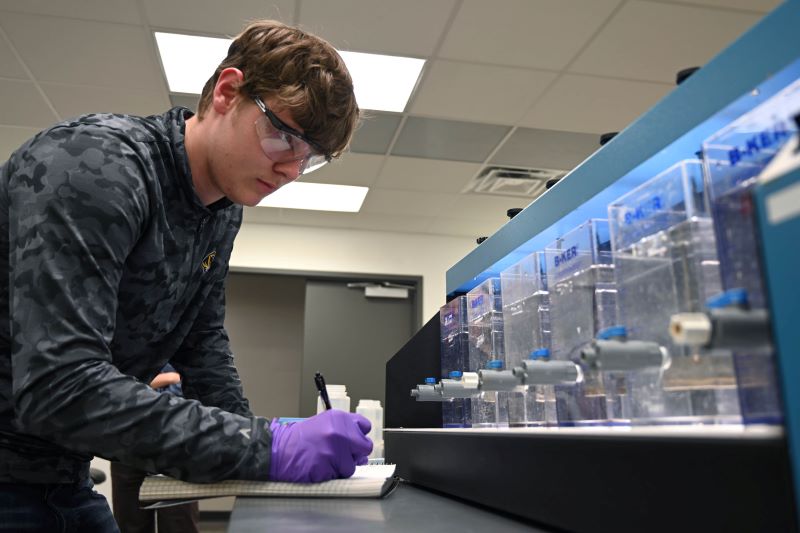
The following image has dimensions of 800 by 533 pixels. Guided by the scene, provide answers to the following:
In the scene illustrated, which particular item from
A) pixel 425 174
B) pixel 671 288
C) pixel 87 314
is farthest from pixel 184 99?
pixel 671 288

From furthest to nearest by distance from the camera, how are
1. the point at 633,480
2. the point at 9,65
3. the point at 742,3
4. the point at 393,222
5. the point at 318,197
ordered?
1. the point at 393,222
2. the point at 318,197
3. the point at 9,65
4. the point at 742,3
5. the point at 633,480

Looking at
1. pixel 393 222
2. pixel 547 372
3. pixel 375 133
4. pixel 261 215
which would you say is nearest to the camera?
pixel 547 372

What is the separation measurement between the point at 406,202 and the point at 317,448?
3763 mm

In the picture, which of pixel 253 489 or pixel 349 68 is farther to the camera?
pixel 349 68

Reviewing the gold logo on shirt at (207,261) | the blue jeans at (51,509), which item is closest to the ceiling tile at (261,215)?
the gold logo on shirt at (207,261)

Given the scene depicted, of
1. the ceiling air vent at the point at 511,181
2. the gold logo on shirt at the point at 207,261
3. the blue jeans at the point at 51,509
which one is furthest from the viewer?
the ceiling air vent at the point at 511,181

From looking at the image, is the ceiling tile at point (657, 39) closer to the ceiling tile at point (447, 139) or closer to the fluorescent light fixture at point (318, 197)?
the ceiling tile at point (447, 139)

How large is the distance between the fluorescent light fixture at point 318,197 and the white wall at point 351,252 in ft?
1.50

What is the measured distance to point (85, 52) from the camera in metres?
2.74

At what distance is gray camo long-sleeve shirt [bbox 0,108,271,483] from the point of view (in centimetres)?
77

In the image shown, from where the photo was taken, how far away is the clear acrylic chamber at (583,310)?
2.58ft

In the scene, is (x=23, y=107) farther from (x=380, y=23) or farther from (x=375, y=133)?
(x=380, y=23)

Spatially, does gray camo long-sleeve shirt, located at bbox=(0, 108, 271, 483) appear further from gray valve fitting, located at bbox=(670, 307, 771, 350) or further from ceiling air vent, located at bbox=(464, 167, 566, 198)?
ceiling air vent, located at bbox=(464, 167, 566, 198)

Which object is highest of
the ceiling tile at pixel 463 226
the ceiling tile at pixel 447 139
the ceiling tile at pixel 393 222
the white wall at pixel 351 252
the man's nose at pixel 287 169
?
the ceiling tile at pixel 447 139
